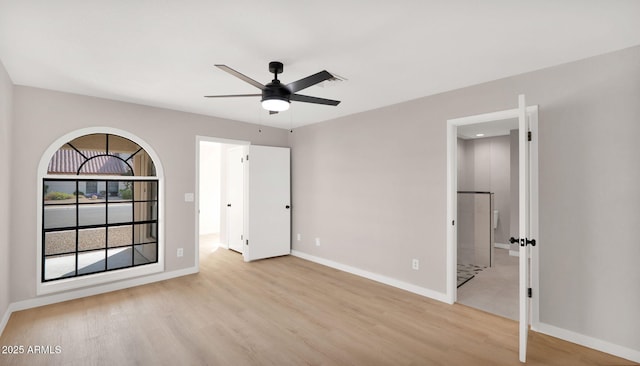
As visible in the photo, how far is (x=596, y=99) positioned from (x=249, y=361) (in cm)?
360

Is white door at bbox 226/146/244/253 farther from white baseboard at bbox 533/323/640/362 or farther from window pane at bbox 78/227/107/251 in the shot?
white baseboard at bbox 533/323/640/362

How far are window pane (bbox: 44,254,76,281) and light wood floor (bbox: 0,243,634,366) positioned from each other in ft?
1.25

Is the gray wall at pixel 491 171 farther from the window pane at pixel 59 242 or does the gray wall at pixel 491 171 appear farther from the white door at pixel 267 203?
the window pane at pixel 59 242

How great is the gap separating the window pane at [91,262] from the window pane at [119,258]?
7 centimetres

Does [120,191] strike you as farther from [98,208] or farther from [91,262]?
[91,262]

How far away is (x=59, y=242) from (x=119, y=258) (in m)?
0.68

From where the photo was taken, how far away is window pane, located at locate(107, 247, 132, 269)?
12.3 ft

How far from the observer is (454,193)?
3.34 m

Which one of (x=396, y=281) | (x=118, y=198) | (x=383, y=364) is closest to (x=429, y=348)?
(x=383, y=364)

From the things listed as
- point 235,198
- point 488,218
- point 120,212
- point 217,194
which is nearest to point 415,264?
point 488,218

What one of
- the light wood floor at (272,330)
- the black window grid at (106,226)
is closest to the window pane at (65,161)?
the black window grid at (106,226)

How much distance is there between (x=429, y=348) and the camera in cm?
239

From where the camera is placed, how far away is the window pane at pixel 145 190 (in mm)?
3998

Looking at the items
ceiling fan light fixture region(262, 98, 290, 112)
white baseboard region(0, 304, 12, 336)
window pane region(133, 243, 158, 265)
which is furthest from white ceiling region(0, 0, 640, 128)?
white baseboard region(0, 304, 12, 336)
